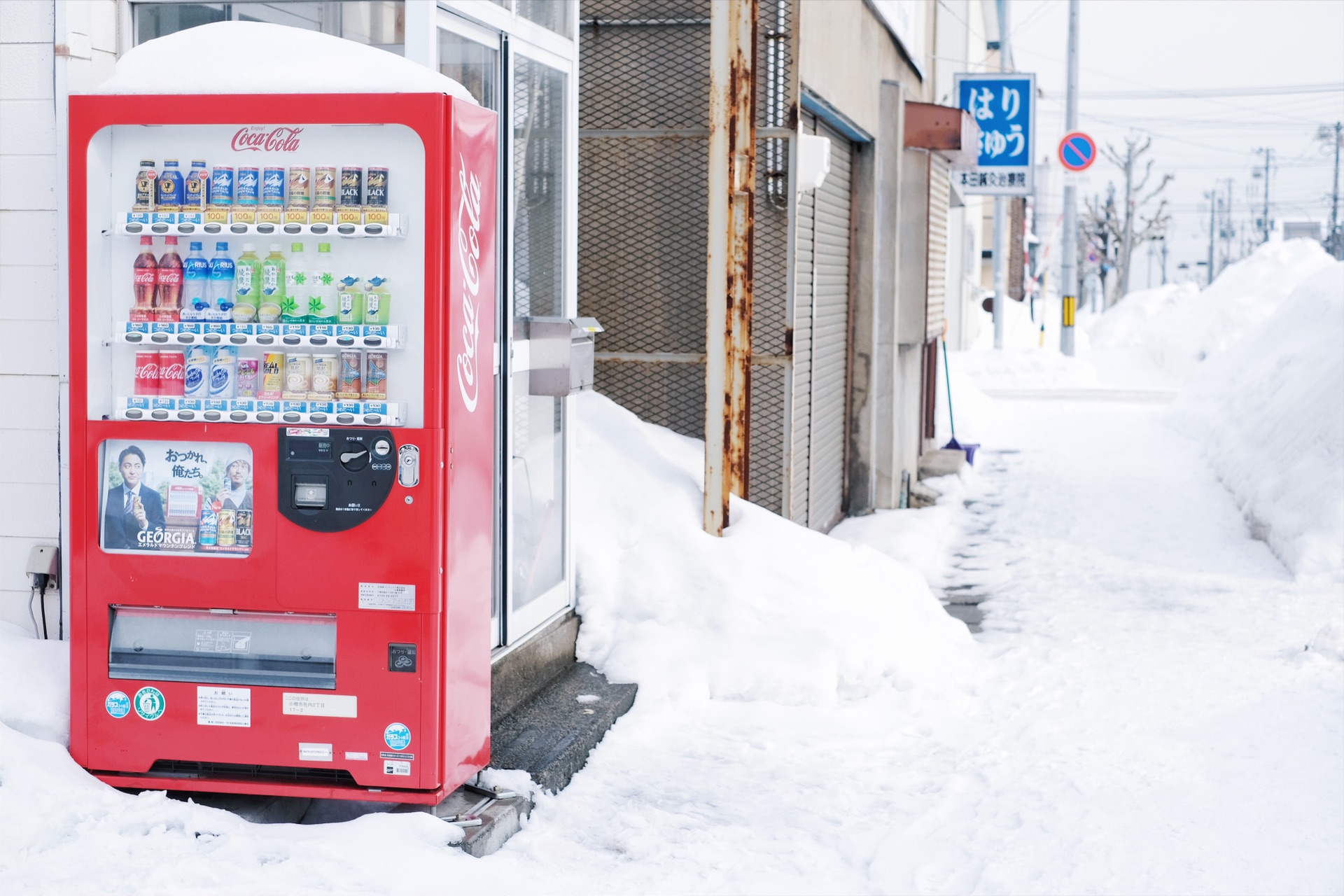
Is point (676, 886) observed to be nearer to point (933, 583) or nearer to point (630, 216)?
point (630, 216)

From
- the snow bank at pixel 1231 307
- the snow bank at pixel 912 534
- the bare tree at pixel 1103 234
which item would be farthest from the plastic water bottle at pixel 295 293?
the bare tree at pixel 1103 234

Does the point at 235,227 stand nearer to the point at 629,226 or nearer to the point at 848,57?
the point at 629,226

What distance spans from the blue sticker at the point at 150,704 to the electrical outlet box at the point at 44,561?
700 millimetres

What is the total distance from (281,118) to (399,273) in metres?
0.59

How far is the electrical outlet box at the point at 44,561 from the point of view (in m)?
4.82

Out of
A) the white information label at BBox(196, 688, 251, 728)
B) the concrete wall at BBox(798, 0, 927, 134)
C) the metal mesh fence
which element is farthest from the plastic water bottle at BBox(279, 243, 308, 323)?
the concrete wall at BBox(798, 0, 927, 134)

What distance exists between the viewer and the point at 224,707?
14.5ft

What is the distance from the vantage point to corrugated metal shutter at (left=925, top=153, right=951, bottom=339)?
1496 centimetres

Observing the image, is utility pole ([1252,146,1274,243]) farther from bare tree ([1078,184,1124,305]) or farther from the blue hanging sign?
the blue hanging sign

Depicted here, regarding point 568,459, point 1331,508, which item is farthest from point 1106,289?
point 568,459

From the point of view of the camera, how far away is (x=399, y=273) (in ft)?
14.4

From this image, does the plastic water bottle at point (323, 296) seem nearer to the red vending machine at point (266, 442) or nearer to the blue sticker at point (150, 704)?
the red vending machine at point (266, 442)

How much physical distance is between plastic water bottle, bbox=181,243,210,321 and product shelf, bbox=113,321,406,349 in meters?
0.05

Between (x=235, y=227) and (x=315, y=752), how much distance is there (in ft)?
5.45
